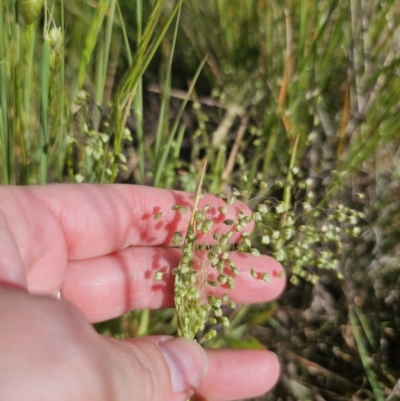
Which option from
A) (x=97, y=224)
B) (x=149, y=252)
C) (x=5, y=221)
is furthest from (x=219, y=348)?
(x=5, y=221)

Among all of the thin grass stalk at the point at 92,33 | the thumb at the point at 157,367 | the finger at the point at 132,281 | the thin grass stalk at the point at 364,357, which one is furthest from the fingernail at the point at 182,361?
the thin grass stalk at the point at 92,33

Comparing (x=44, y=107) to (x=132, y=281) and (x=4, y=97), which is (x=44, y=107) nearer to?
(x=4, y=97)

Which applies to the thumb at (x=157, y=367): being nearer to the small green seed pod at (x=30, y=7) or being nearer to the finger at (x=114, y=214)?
the finger at (x=114, y=214)

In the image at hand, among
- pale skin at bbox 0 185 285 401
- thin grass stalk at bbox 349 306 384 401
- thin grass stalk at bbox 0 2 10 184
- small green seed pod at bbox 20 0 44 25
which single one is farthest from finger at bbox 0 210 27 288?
thin grass stalk at bbox 349 306 384 401

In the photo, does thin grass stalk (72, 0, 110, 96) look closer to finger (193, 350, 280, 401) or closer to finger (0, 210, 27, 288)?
finger (0, 210, 27, 288)

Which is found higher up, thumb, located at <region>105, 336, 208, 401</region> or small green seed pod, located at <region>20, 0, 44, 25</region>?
small green seed pod, located at <region>20, 0, 44, 25</region>

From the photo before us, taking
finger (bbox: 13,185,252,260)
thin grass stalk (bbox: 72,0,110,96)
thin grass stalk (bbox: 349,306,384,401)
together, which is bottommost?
thin grass stalk (bbox: 349,306,384,401)

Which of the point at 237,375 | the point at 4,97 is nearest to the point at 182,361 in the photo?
the point at 237,375

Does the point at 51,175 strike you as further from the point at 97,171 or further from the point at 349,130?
the point at 349,130
